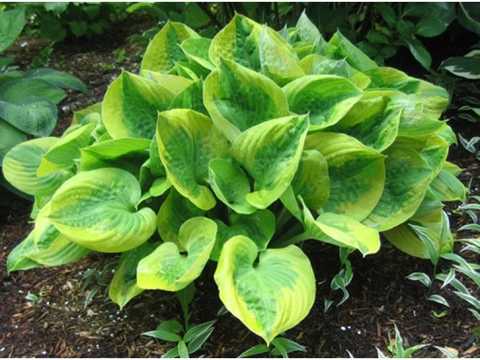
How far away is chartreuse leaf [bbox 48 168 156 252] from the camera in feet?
5.71

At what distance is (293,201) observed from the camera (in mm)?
1859

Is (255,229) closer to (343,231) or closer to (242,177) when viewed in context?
(242,177)

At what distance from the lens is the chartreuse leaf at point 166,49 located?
2352mm

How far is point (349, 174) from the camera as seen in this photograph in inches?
78.8

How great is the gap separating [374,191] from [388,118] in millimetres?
230

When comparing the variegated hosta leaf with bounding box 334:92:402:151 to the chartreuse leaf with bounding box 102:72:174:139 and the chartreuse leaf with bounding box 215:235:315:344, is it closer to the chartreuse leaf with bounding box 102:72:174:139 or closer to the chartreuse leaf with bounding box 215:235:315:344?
the chartreuse leaf with bounding box 215:235:315:344

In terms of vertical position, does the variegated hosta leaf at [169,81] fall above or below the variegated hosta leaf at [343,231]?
above

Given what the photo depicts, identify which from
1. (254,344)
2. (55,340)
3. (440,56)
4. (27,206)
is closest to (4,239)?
(27,206)

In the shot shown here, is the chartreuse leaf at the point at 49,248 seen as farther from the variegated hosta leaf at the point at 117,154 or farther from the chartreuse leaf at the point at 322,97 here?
the chartreuse leaf at the point at 322,97

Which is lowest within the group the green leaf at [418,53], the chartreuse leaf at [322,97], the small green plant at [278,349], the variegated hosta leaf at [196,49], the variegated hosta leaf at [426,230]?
the small green plant at [278,349]

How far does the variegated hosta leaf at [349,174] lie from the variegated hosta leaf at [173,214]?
398 mm

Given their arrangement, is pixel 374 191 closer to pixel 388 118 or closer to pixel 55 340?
pixel 388 118

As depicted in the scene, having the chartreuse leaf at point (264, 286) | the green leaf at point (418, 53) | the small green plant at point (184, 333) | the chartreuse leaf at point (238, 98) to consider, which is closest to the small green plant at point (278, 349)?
the small green plant at point (184, 333)

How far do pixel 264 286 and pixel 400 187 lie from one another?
61cm
